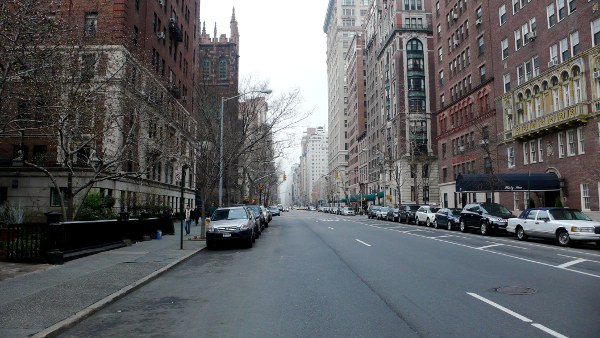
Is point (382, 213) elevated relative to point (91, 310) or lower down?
elevated

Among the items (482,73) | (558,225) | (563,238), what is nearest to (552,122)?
(482,73)

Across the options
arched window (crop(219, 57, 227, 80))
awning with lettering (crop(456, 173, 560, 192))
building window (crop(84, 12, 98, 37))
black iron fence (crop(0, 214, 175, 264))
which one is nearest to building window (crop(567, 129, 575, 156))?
awning with lettering (crop(456, 173, 560, 192))

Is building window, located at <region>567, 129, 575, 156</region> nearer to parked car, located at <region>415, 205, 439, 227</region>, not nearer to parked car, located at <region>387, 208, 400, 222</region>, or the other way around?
parked car, located at <region>415, 205, 439, 227</region>

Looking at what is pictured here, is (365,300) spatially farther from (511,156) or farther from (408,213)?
(511,156)

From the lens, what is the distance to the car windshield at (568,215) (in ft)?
61.1

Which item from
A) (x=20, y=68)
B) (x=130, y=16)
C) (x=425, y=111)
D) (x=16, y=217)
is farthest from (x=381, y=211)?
(x=20, y=68)

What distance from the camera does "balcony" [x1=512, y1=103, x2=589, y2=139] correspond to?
94.6ft

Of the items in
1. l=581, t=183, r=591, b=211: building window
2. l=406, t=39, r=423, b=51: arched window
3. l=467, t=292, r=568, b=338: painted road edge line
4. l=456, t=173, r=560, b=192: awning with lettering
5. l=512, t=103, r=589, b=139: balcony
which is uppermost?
l=406, t=39, r=423, b=51: arched window

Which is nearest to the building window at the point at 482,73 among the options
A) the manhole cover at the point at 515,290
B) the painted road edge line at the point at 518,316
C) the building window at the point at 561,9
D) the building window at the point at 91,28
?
the building window at the point at 561,9

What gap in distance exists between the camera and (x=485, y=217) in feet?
80.4

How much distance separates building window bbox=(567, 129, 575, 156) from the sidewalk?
2758 cm

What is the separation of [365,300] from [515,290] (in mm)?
3025

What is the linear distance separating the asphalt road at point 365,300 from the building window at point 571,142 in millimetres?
20190

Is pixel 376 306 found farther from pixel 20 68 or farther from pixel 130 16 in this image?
pixel 130 16
